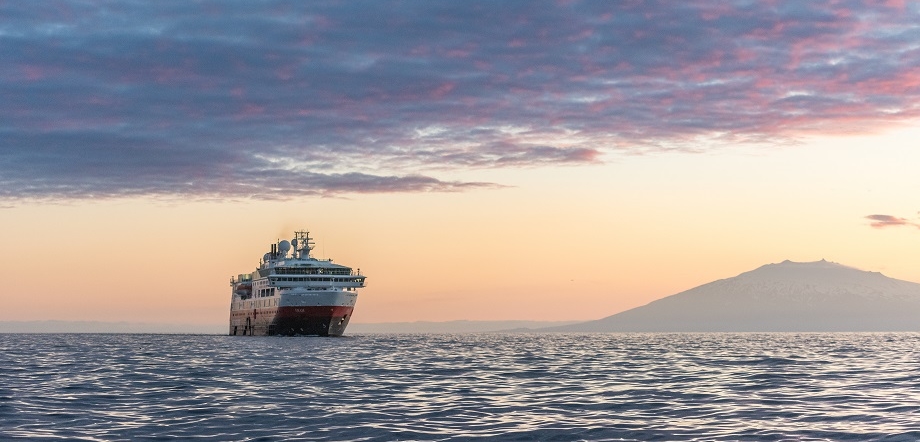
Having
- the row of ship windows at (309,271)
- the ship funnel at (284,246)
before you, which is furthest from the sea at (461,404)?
the ship funnel at (284,246)

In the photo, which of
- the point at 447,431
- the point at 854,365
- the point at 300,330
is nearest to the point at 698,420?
the point at 447,431

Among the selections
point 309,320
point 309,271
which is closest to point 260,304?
point 309,271

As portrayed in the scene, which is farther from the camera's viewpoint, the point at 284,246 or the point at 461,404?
the point at 284,246

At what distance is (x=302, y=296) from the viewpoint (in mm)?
149500

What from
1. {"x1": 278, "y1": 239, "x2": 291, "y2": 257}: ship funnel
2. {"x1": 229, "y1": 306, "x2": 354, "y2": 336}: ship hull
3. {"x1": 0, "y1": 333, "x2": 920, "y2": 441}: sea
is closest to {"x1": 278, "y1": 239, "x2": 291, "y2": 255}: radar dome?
{"x1": 278, "y1": 239, "x2": 291, "y2": 257}: ship funnel

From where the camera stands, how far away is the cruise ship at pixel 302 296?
14888 centimetres

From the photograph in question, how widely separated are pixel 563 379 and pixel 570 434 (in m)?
23.2

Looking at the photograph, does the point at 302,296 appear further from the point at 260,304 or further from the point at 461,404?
the point at 461,404

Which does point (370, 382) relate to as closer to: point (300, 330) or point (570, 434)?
point (570, 434)

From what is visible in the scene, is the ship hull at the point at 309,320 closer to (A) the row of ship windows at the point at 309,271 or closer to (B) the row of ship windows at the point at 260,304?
(B) the row of ship windows at the point at 260,304

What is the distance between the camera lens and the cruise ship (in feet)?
488

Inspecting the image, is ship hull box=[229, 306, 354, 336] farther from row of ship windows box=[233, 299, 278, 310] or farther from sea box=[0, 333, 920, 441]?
sea box=[0, 333, 920, 441]

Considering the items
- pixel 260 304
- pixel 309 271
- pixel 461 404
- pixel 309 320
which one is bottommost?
pixel 461 404

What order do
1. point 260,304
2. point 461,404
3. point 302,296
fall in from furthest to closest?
point 260,304 < point 302,296 < point 461,404
